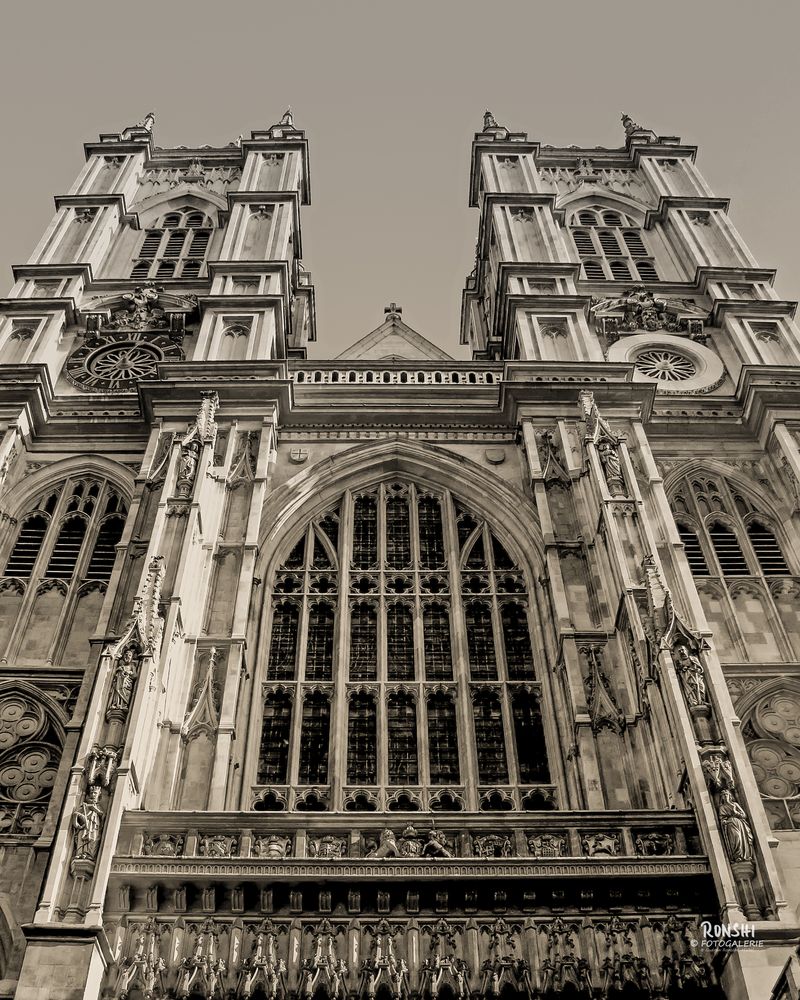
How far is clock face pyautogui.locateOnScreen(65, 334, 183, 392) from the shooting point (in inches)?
1017

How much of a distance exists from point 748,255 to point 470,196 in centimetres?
1070

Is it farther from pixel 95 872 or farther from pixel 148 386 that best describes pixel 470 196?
pixel 95 872

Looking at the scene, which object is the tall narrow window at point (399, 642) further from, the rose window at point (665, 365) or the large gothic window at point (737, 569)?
the rose window at point (665, 365)

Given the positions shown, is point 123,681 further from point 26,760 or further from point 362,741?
point 362,741

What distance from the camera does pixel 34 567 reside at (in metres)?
21.0

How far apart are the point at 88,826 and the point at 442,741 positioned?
6470 mm

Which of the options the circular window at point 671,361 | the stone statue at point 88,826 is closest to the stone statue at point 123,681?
the stone statue at point 88,826

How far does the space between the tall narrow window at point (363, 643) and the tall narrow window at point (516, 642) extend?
2262 mm

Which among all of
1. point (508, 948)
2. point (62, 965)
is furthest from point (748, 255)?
point (62, 965)

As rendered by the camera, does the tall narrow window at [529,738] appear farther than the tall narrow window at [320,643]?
No

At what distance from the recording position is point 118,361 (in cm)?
2662

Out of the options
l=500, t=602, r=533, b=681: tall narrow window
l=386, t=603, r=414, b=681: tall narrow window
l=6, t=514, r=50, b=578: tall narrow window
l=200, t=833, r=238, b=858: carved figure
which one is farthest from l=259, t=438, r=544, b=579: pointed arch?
l=200, t=833, r=238, b=858: carved figure

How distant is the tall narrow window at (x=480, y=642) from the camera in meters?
19.3

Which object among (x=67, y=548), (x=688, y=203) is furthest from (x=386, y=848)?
(x=688, y=203)
